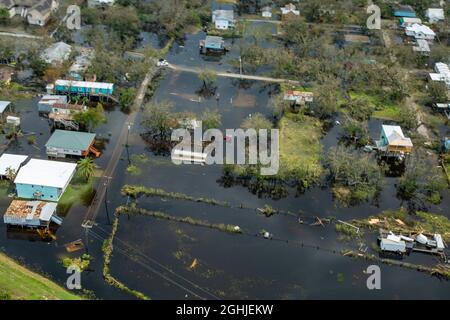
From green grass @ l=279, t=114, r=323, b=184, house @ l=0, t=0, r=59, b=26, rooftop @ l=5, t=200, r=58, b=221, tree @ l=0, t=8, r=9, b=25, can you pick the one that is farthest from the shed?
green grass @ l=279, t=114, r=323, b=184

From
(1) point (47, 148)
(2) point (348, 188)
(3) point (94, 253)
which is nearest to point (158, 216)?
(3) point (94, 253)

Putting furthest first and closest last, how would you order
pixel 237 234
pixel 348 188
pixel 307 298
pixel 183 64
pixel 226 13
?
pixel 226 13, pixel 183 64, pixel 348 188, pixel 237 234, pixel 307 298

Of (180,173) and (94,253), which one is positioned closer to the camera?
(94,253)

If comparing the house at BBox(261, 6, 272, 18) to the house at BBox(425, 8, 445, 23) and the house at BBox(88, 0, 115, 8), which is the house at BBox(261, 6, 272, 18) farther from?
the house at BBox(425, 8, 445, 23)

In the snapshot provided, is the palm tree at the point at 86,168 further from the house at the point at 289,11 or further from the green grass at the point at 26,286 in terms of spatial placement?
the house at the point at 289,11

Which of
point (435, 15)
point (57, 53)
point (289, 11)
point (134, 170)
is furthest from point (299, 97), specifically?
point (435, 15)

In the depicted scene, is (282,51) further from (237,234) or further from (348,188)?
(237,234)
